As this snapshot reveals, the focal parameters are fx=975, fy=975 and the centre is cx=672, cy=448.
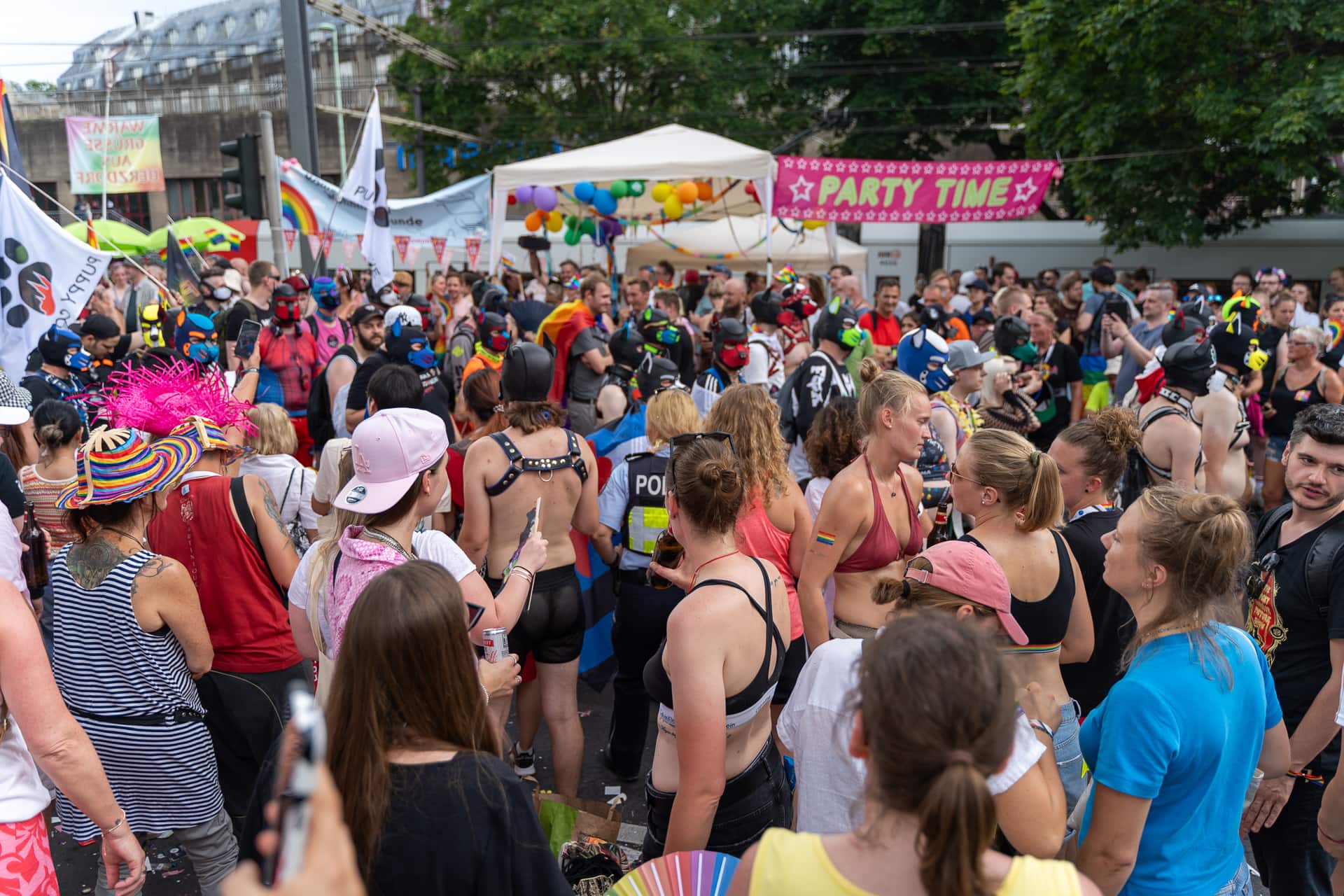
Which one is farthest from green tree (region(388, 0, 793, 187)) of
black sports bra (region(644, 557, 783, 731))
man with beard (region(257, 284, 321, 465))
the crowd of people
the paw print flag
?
black sports bra (region(644, 557, 783, 731))

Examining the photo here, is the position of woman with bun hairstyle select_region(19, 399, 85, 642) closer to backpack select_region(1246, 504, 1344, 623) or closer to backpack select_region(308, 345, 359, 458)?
backpack select_region(308, 345, 359, 458)

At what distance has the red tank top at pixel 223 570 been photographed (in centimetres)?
347

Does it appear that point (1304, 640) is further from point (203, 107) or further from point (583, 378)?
point (203, 107)

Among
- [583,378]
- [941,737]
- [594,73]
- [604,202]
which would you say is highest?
[594,73]

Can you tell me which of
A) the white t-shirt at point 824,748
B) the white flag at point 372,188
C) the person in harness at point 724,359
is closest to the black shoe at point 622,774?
the person in harness at point 724,359

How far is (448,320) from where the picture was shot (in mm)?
10797

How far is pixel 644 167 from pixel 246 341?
6.31 meters

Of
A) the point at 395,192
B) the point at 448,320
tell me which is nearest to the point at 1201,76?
the point at 448,320

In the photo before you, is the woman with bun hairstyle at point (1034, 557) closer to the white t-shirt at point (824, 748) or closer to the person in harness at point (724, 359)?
the white t-shirt at point (824, 748)

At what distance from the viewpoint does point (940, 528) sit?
16.3 ft

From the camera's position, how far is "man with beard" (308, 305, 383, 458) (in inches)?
242

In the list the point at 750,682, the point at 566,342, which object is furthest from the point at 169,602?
the point at 566,342

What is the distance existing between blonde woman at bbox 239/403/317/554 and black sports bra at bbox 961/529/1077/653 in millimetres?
3055

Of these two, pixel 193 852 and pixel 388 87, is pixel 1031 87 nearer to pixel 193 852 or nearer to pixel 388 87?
pixel 193 852
